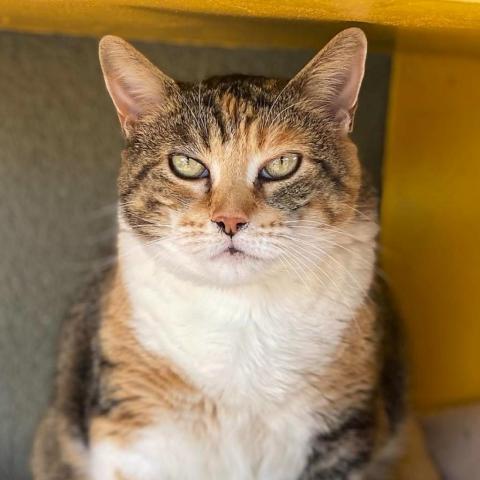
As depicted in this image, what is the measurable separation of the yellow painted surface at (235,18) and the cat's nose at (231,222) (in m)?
→ 0.24

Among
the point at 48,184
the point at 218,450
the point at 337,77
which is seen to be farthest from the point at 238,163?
the point at 48,184

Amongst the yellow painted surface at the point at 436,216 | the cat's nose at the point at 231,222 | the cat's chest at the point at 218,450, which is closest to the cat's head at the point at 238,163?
the cat's nose at the point at 231,222

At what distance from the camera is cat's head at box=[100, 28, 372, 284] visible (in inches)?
41.6

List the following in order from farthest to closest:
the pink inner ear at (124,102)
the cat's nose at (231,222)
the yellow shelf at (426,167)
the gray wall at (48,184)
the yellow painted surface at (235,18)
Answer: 1. the gray wall at (48,184)
2. the yellow shelf at (426,167)
3. the pink inner ear at (124,102)
4. the cat's nose at (231,222)
5. the yellow painted surface at (235,18)

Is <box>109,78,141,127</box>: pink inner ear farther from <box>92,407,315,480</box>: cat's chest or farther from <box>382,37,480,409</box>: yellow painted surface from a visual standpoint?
<box>382,37,480,409</box>: yellow painted surface

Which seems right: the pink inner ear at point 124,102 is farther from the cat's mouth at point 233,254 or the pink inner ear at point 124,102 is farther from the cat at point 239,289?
the cat's mouth at point 233,254

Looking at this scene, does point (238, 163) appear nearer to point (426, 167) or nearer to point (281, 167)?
point (281, 167)

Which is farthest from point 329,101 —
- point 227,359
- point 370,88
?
point 370,88

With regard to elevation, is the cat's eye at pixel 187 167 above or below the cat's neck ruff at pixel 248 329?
above

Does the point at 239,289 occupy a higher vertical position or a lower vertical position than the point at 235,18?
lower

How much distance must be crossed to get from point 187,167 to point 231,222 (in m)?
0.13

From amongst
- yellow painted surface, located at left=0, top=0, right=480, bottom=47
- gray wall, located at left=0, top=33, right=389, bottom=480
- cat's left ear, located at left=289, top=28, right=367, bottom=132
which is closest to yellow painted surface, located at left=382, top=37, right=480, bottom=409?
gray wall, located at left=0, top=33, right=389, bottom=480

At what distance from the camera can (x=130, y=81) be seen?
1144 mm

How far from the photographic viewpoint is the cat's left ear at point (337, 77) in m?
1.07
